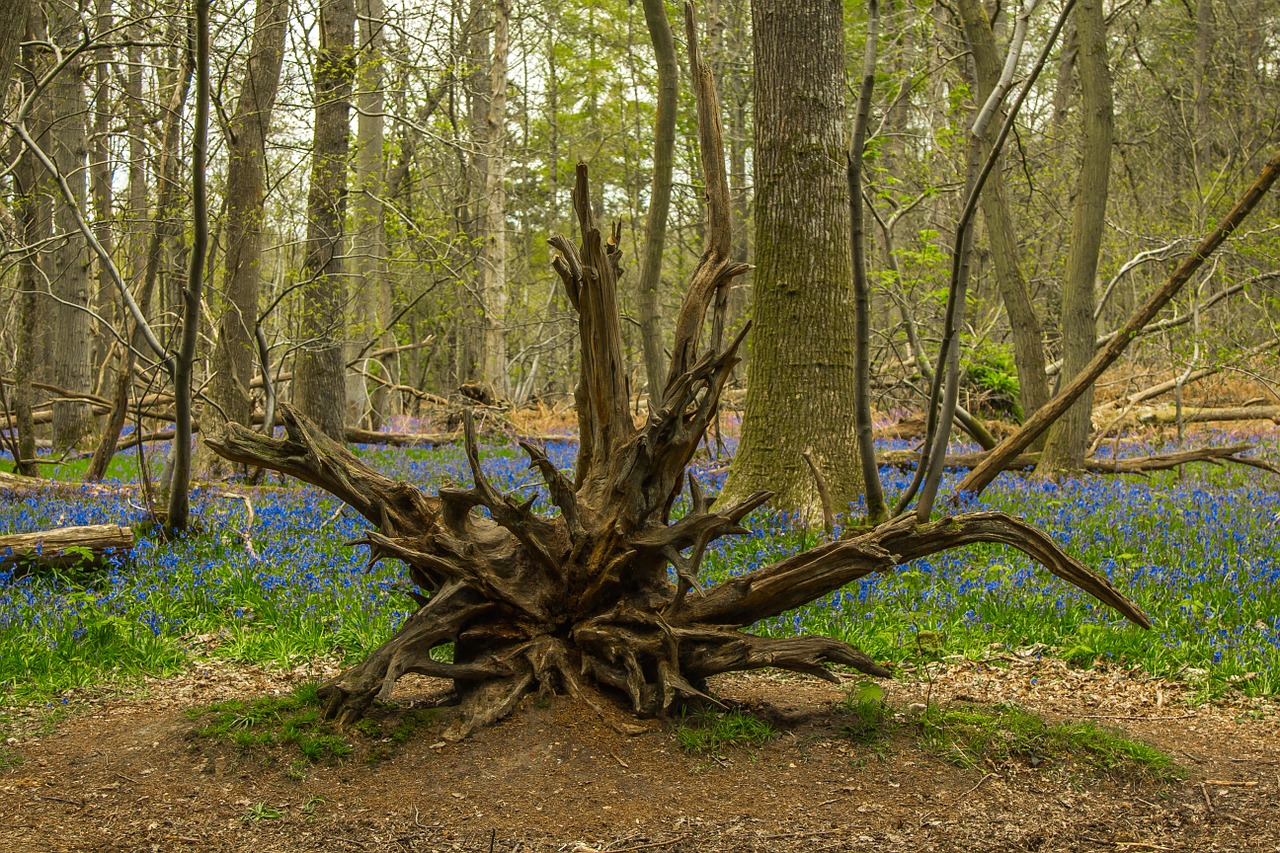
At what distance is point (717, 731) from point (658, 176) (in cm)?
667

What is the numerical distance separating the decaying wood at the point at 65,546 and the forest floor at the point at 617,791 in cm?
234

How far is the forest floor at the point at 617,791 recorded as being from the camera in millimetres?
3316

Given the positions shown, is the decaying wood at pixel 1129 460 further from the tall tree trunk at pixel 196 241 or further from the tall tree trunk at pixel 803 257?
the tall tree trunk at pixel 196 241

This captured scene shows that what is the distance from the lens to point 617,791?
3.55m

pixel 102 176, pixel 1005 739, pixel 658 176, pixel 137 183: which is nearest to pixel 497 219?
pixel 137 183

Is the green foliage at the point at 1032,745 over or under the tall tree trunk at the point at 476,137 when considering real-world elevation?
under

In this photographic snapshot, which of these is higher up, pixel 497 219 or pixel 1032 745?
pixel 497 219

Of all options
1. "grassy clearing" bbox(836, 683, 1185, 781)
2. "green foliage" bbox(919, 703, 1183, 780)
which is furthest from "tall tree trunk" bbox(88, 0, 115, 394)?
"green foliage" bbox(919, 703, 1183, 780)

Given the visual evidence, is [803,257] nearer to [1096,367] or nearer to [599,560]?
[1096,367]

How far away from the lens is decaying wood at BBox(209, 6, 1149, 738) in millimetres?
4012

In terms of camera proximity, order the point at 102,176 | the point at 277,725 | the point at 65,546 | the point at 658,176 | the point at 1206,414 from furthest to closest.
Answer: the point at 1206,414, the point at 102,176, the point at 658,176, the point at 65,546, the point at 277,725

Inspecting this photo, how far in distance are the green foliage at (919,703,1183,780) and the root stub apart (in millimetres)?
454

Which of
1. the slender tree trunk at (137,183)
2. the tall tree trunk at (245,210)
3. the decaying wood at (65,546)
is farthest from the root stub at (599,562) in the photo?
the slender tree trunk at (137,183)

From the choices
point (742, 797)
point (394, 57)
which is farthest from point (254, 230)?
point (742, 797)
